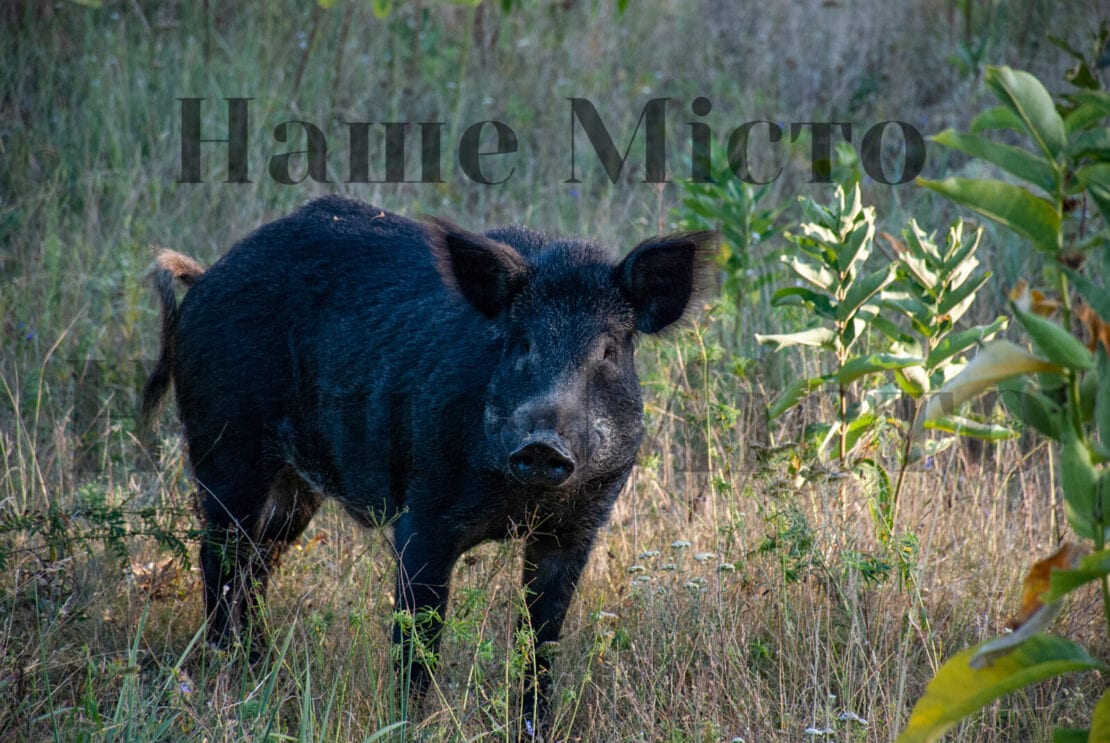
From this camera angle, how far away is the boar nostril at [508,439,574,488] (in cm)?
303

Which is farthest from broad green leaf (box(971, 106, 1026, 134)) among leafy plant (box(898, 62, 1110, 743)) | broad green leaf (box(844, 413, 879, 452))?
broad green leaf (box(844, 413, 879, 452))

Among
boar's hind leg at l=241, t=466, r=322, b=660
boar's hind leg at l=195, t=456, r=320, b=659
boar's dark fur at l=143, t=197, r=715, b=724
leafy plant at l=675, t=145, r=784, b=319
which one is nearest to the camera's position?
boar's dark fur at l=143, t=197, r=715, b=724

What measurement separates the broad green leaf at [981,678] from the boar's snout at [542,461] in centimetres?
140

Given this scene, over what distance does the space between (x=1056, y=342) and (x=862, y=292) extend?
2042mm

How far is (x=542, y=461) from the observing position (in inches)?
120

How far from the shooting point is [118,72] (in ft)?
25.1

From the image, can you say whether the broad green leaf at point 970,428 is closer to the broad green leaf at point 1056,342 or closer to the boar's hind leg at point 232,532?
the broad green leaf at point 1056,342

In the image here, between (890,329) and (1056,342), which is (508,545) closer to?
(890,329)

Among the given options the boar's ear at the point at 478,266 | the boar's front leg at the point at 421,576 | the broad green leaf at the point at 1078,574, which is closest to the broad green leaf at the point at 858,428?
the boar's ear at the point at 478,266

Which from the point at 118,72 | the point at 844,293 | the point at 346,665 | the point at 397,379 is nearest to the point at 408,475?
the point at 397,379

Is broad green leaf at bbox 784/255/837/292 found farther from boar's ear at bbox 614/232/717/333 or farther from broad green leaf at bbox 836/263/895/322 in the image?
boar's ear at bbox 614/232/717/333

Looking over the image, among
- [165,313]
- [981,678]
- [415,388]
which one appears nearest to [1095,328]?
[981,678]

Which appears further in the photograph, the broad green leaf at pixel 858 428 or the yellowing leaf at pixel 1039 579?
the broad green leaf at pixel 858 428

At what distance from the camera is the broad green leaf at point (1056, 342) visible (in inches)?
66.4
